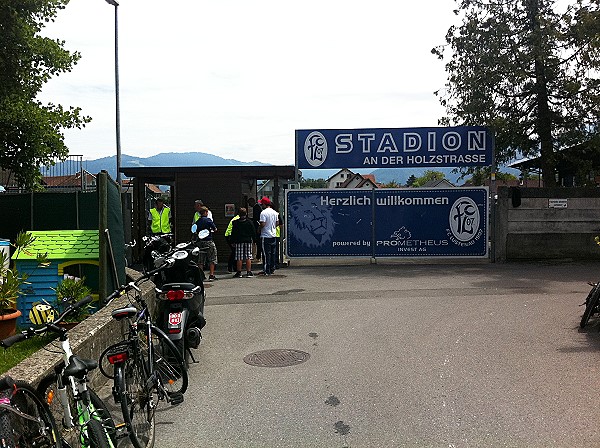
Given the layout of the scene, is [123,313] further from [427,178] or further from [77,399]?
[427,178]

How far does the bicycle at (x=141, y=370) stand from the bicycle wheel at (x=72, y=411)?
480mm

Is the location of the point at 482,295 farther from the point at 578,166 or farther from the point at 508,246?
the point at 578,166

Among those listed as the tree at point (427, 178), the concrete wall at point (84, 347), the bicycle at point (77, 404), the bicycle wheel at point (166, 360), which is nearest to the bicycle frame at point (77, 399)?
the bicycle at point (77, 404)

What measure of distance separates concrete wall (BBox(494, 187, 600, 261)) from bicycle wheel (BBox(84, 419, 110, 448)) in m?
14.3

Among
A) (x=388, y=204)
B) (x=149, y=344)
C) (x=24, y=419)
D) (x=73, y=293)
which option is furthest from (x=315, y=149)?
(x=24, y=419)

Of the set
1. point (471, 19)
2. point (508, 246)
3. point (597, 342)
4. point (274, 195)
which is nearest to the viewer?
point (597, 342)

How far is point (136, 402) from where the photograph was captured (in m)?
4.95

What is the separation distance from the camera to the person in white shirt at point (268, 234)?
51.0ft

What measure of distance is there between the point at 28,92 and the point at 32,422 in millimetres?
12301

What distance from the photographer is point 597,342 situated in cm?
796

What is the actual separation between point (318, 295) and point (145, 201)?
30.1 ft

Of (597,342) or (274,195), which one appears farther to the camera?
(274,195)

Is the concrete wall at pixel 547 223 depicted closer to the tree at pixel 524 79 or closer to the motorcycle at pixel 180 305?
the tree at pixel 524 79

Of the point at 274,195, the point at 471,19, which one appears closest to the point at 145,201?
the point at 274,195
